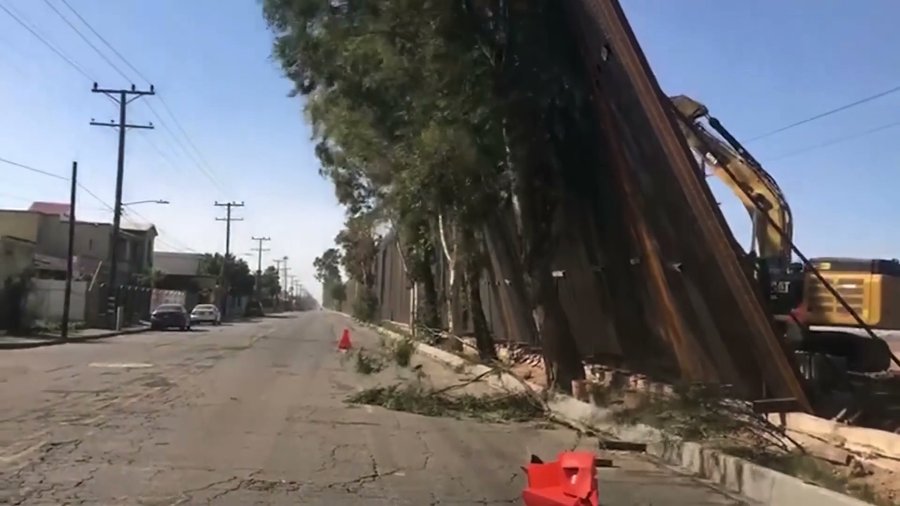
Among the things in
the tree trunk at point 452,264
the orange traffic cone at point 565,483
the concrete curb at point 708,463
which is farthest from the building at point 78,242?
the orange traffic cone at point 565,483

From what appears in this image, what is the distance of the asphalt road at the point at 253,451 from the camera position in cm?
997

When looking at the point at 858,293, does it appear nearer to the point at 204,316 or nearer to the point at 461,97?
the point at 461,97

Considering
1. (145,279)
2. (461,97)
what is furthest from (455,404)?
(145,279)

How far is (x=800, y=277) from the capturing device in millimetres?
20016

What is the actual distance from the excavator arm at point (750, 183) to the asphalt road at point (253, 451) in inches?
293

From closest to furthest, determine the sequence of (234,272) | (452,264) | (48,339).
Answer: (452,264), (48,339), (234,272)

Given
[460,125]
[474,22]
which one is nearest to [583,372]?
[460,125]

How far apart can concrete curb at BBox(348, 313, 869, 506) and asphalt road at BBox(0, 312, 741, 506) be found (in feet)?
0.96

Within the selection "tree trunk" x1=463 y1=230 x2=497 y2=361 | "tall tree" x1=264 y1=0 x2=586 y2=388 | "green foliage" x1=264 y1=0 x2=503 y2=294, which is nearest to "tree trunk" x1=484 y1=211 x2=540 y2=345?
"tree trunk" x1=463 y1=230 x2=497 y2=361

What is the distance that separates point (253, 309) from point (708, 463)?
131m

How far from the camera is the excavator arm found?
21328mm

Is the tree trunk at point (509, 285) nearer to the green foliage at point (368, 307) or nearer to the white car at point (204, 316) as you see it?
the white car at point (204, 316)

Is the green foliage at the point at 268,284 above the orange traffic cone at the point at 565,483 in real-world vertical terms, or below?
above

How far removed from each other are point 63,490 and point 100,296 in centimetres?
5317
